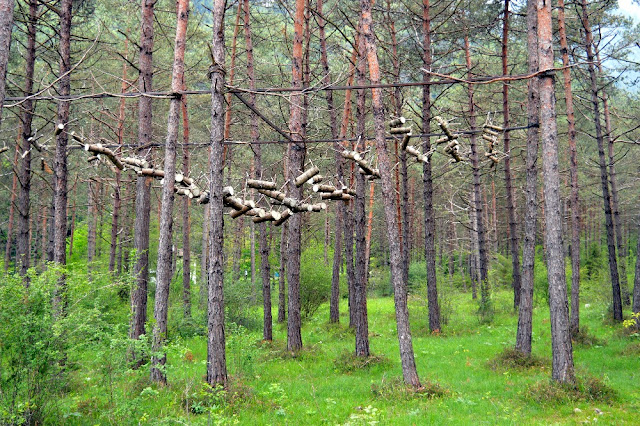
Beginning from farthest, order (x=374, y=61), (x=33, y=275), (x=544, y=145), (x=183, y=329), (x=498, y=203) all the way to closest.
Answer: (x=498, y=203) < (x=183, y=329) < (x=374, y=61) < (x=544, y=145) < (x=33, y=275)

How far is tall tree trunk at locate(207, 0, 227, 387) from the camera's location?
27.9ft

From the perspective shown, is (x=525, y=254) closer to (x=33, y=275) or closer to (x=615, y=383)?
(x=615, y=383)

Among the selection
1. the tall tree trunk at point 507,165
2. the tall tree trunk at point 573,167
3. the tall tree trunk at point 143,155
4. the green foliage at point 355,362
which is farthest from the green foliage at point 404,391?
the tall tree trunk at point 507,165

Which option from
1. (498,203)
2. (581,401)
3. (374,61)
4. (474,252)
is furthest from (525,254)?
(498,203)

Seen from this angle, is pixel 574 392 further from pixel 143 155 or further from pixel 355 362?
pixel 143 155

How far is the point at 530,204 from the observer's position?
38.3ft

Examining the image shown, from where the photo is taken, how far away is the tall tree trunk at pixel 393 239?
9414 millimetres

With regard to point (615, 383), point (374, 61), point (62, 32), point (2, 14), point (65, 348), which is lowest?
point (615, 383)

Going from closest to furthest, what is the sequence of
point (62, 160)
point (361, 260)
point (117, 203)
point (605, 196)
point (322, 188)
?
point (322, 188), point (62, 160), point (361, 260), point (605, 196), point (117, 203)

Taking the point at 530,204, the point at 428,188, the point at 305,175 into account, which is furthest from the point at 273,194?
the point at 428,188

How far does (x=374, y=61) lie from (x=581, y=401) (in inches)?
296

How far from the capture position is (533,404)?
8.76m

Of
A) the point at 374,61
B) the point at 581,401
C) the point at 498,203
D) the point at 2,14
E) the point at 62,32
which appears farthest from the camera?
the point at 498,203

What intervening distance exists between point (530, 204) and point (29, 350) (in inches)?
416
